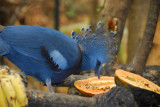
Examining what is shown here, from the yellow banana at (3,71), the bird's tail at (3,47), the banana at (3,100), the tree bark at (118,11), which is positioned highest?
the tree bark at (118,11)

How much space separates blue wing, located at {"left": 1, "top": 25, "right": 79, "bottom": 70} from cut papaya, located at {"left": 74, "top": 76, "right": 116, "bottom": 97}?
23 centimetres

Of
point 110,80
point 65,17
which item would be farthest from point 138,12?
point 65,17

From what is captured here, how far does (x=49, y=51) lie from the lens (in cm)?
185

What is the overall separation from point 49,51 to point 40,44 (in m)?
0.10

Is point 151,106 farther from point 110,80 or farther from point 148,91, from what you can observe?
point 110,80

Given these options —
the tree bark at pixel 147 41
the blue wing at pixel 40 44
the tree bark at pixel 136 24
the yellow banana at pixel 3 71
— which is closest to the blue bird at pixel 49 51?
the blue wing at pixel 40 44

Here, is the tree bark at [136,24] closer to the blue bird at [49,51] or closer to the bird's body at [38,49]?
the blue bird at [49,51]

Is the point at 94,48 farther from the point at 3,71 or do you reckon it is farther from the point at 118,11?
the point at 118,11

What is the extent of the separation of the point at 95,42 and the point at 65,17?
9.07m

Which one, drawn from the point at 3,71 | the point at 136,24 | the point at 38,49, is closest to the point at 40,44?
the point at 38,49

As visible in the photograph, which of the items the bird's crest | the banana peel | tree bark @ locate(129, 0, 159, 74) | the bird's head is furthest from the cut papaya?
the banana peel

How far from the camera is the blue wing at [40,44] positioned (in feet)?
5.98

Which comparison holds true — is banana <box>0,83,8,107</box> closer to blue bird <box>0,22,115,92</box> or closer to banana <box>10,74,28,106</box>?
banana <box>10,74,28,106</box>

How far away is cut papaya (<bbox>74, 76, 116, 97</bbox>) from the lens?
1.87 metres
